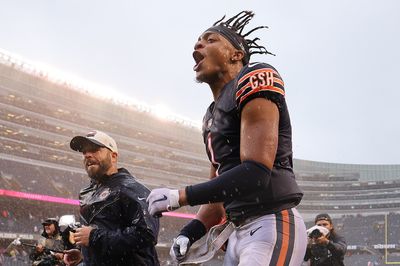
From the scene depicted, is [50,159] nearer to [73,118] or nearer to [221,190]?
[73,118]

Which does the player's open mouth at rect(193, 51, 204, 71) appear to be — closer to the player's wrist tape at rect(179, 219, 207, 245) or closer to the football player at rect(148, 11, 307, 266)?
the football player at rect(148, 11, 307, 266)

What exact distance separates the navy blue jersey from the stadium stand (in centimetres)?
3600

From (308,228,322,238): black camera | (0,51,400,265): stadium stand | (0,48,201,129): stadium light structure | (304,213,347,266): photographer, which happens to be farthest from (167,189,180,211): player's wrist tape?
(0,48,201,129): stadium light structure

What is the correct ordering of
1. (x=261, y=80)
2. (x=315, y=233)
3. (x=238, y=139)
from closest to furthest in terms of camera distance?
(x=261, y=80) → (x=238, y=139) → (x=315, y=233)

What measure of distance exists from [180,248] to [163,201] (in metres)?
0.38

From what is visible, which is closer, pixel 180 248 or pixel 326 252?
pixel 180 248

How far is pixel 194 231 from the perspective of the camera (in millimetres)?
2629

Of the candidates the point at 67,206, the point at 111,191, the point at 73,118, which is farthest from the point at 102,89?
the point at 111,191

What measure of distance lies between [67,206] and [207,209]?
1606 inches

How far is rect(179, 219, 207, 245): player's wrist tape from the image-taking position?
8.46 feet

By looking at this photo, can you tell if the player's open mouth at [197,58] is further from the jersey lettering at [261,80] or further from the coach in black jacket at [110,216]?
the coach in black jacket at [110,216]

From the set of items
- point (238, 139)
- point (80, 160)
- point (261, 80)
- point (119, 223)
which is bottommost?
point (119, 223)

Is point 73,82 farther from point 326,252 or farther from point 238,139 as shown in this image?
point 238,139

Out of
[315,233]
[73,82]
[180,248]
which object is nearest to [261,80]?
[180,248]
